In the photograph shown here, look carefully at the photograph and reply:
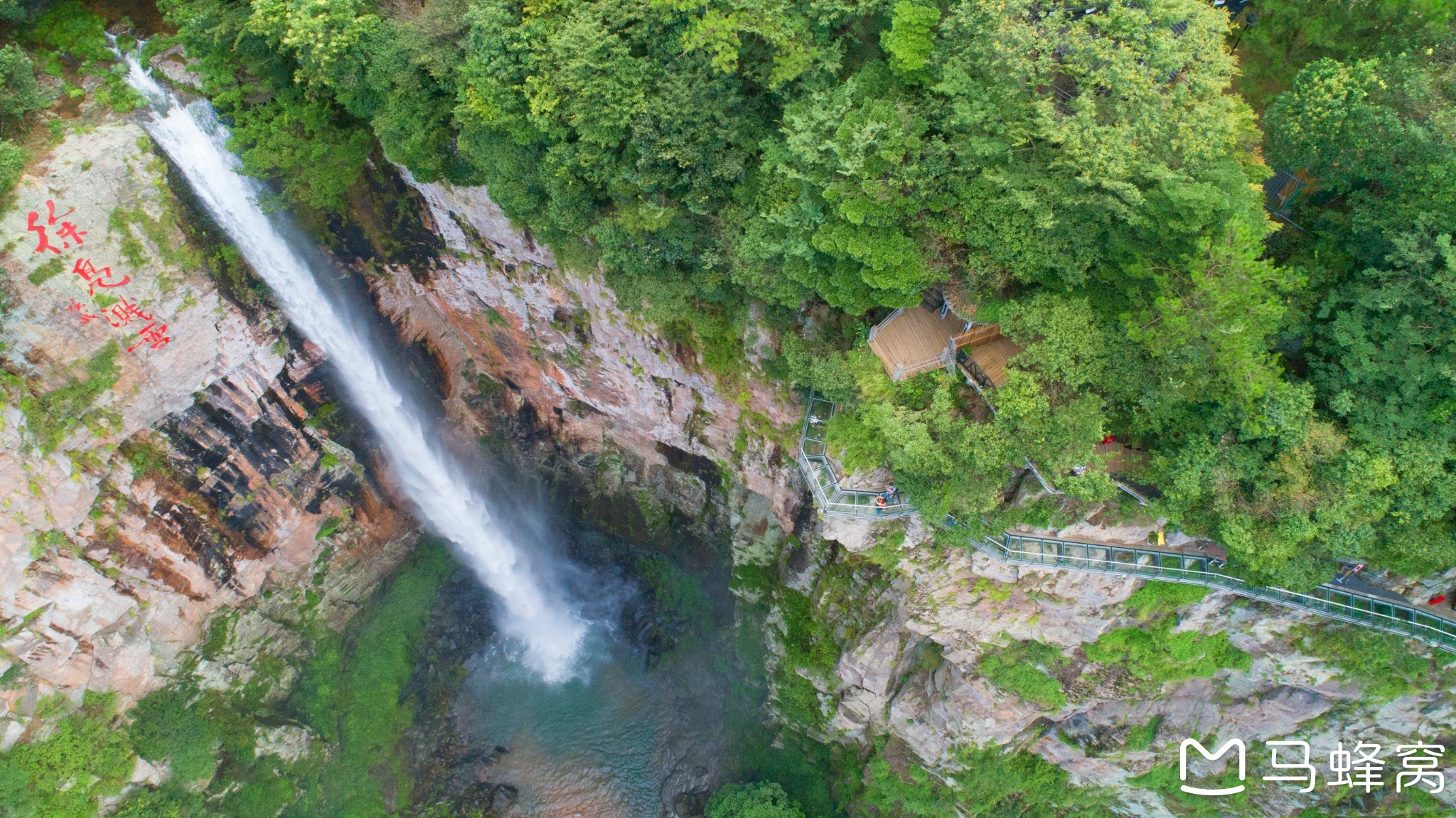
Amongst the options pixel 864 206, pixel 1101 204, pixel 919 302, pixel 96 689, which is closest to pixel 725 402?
pixel 919 302

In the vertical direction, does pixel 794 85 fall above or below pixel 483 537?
above

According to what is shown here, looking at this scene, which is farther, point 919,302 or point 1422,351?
point 919,302

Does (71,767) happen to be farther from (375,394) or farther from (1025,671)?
(1025,671)

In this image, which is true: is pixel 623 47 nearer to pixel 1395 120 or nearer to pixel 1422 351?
pixel 1395 120

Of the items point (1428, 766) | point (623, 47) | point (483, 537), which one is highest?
point (623, 47)

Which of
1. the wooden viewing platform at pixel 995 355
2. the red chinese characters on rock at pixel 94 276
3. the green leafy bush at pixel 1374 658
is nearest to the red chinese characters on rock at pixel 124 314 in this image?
the red chinese characters on rock at pixel 94 276

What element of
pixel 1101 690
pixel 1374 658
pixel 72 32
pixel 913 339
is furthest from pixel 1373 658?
pixel 72 32

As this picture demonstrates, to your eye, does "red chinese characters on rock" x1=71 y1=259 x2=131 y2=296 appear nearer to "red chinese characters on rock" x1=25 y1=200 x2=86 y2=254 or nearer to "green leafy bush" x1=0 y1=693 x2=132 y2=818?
"red chinese characters on rock" x1=25 y1=200 x2=86 y2=254
